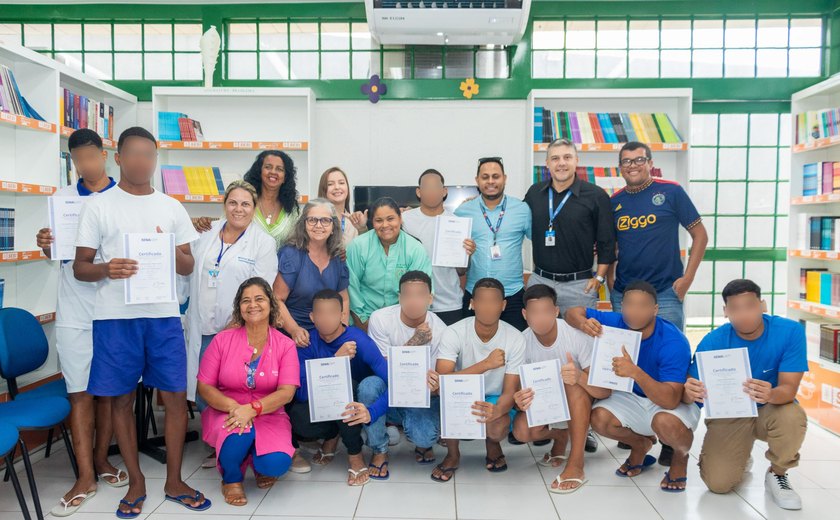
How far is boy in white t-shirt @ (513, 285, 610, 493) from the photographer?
119 inches

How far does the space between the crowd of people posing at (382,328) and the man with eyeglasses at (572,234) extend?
0.01 meters

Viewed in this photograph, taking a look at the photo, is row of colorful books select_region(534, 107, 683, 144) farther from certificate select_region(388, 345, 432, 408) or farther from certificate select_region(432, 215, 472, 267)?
certificate select_region(388, 345, 432, 408)

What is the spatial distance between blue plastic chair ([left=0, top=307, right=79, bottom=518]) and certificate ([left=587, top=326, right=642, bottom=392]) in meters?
2.69

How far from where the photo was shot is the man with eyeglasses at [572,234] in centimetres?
351

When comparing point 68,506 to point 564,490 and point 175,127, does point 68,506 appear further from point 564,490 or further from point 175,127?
point 175,127

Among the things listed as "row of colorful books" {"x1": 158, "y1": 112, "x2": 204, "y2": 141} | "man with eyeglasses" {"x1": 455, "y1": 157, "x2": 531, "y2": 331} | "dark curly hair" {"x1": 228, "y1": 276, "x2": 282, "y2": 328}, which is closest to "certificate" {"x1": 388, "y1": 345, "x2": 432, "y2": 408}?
"dark curly hair" {"x1": 228, "y1": 276, "x2": 282, "y2": 328}

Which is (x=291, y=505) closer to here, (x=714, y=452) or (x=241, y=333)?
(x=241, y=333)

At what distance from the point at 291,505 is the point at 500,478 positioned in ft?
3.65

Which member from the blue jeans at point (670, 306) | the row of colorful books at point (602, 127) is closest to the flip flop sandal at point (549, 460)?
the blue jeans at point (670, 306)

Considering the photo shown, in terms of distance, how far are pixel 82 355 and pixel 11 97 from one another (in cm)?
190

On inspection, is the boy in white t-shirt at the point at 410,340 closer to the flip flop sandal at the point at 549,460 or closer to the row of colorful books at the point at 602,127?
the flip flop sandal at the point at 549,460

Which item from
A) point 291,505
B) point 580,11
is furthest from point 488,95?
point 291,505

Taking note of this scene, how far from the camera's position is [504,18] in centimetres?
459

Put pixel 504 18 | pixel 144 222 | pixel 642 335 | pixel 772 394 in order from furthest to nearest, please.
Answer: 1. pixel 504 18
2. pixel 642 335
3. pixel 772 394
4. pixel 144 222
